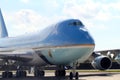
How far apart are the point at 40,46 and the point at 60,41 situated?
340 cm

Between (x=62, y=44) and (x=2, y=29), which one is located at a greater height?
(x=2, y=29)

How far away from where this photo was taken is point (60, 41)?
80.4ft

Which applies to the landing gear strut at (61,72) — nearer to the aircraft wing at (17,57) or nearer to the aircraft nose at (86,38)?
the aircraft wing at (17,57)

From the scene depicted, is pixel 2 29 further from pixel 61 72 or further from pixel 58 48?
pixel 58 48

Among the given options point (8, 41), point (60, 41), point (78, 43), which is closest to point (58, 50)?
point (60, 41)

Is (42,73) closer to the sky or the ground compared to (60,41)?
closer to the ground

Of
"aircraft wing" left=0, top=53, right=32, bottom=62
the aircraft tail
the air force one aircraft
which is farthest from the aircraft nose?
the aircraft tail

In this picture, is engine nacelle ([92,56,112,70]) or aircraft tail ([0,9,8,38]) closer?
engine nacelle ([92,56,112,70])

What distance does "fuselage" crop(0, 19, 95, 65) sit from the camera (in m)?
23.1

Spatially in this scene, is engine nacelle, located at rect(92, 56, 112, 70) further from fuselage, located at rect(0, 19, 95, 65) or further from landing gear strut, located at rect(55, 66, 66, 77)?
fuselage, located at rect(0, 19, 95, 65)

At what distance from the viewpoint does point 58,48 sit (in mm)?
24562

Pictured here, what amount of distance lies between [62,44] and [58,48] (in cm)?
57

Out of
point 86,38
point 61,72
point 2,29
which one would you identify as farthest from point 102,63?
point 2,29

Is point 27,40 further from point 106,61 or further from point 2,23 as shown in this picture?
point 2,23
